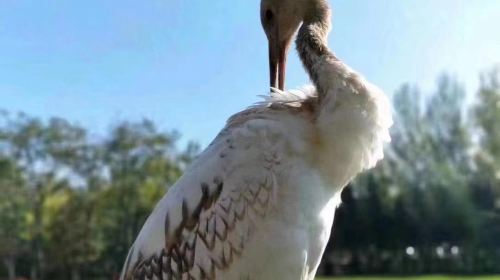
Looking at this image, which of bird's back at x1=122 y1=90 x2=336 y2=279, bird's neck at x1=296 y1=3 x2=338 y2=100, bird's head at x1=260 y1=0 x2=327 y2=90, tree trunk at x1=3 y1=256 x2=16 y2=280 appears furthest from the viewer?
tree trunk at x1=3 y1=256 x2=16 y2=280

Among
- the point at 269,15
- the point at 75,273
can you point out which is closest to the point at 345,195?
the point at 75,273

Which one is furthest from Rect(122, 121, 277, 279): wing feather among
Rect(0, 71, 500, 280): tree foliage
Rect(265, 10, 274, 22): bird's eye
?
Rect(0, 71, 500, 280): tree foliage

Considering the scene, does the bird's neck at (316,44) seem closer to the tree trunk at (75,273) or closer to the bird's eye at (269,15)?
the bird's eye at (269,15)

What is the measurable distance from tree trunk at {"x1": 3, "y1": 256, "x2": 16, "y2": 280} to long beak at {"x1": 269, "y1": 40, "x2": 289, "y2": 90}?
7717 millimetres

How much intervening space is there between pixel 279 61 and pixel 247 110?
32 centimetres

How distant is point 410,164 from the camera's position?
1186cm

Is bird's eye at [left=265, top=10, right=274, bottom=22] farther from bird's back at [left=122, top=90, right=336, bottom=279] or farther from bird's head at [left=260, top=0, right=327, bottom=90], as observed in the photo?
bird's back at [left=122, top=90, right=336, bottom=279]

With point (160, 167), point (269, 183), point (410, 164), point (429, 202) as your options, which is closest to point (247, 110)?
point (269, 183)

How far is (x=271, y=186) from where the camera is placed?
1.42m

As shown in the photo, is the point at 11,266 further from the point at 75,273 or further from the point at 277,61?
the point at 277,61

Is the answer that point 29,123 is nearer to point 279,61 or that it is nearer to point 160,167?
point 160,167

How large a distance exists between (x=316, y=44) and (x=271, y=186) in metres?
0.39

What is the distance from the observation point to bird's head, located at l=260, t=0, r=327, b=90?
71.8 inches

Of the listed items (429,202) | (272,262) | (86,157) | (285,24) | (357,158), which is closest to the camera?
(272,262)
